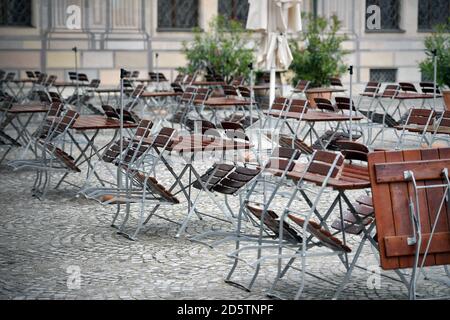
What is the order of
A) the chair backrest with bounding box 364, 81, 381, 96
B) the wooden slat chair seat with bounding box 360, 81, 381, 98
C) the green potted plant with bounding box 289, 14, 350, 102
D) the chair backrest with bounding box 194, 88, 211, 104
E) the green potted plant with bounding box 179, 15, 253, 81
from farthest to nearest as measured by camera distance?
the green potted plant with bounding box 179, 15, 253, 81, the green potted plant with bounding box 289, 14, 350, 102, the chair backrest with bounding box 364, 81, 381, 96, the wooden slat chair seat with bounding box 360, 81, 381, 98, the chair backrest with bounding box 194, 88, 211, 104

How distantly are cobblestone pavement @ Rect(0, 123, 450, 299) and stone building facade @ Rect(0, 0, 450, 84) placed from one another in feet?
51.9

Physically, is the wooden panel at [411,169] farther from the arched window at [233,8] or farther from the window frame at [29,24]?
the arched window at [233,8]

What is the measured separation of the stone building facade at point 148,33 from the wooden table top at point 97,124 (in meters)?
13.7

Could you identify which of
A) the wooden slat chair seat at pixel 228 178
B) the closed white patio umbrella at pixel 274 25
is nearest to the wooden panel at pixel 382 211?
the wooden slat chair seat at pixel 228 178

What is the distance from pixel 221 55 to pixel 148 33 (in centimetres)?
460

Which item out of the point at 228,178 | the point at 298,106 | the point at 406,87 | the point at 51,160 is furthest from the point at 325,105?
the point at 228,178

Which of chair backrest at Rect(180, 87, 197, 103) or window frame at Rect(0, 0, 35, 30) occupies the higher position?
window frame at Rect(0, 0, 35, 30)

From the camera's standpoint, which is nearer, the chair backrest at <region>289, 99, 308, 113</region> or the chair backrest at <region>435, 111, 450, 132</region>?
the chair backrest at <region>435, 111, 450, 132</region>

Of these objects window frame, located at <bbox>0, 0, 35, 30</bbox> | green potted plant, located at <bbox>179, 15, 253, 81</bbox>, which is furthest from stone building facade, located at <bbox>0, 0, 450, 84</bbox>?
green potted plant, located at <bbox>179, 15, 253, 81</bbox>

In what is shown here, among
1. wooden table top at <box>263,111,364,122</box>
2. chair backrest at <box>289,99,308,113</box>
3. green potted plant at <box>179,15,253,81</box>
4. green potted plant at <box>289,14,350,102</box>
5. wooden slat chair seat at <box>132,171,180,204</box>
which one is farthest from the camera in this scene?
green potted plant at <box>179,15,253,81</box>

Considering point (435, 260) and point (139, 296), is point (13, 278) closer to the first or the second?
point (139, 296)

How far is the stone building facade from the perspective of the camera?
84.0ft

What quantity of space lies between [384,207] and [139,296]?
174 cm

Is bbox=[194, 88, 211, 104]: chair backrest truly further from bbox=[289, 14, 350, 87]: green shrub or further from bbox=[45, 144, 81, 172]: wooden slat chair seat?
bbox=[289, 14, 350, 87]: green shrub
